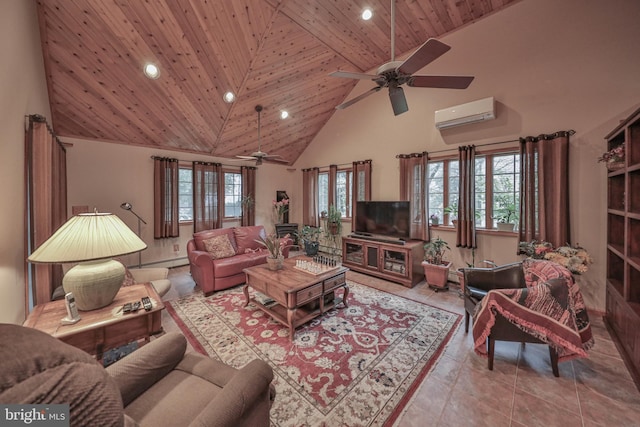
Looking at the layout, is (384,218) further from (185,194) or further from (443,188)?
(185,194)

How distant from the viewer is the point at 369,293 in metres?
3.44

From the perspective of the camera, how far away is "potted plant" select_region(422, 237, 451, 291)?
3.52 meters

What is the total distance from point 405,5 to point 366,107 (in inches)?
74.0

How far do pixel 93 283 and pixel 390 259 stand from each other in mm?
3691

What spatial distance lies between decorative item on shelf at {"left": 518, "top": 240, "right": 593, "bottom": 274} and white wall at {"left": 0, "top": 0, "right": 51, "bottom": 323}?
4.65 m

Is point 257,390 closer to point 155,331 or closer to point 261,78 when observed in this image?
point 155,331

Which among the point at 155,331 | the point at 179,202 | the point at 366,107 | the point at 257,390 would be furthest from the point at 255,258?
the point at 366,107

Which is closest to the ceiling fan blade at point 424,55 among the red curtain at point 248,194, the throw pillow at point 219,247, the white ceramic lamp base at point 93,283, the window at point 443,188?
the window at point 443,188

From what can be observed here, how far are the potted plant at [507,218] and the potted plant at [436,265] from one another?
0.79 metres

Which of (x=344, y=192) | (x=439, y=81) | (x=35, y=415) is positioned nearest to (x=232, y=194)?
(x=344, y=192)

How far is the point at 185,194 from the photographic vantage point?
16.5 ft

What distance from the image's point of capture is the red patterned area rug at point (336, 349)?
1.60 metres

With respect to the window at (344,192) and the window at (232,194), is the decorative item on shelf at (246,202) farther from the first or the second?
the window at (344,192)

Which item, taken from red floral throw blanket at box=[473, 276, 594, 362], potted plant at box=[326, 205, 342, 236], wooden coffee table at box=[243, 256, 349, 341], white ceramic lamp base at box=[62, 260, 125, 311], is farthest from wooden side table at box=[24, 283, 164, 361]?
potted plant at box=[326, 205, 342, 236]
